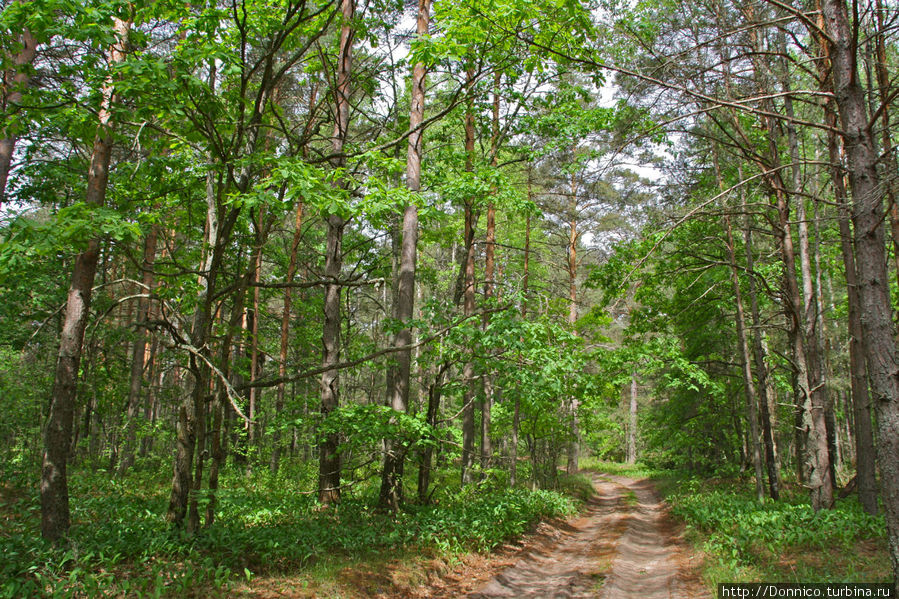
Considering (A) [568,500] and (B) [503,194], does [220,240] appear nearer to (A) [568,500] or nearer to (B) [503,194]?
(B) [503,194]

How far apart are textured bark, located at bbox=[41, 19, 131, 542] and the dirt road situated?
5.14 meters

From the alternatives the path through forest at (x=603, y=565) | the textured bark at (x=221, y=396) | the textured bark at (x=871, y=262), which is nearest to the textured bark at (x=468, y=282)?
the path through forest at (x=603, y=565)

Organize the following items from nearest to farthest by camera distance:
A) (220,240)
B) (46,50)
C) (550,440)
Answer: (220,240) < (46,50) < (550,440)

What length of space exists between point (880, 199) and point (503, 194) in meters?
5.85

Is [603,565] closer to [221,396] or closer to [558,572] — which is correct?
[558,572]

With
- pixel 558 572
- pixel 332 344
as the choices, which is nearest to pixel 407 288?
pixel 332 344

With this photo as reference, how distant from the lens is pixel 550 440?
52.9 ft

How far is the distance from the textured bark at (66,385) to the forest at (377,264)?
0.10ft

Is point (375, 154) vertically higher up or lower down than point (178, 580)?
higher up

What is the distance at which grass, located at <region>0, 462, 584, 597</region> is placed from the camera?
4.80 metres

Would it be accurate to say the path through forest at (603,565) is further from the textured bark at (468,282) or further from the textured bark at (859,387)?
the textured bark at (859,387)

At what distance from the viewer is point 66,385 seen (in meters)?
5.68

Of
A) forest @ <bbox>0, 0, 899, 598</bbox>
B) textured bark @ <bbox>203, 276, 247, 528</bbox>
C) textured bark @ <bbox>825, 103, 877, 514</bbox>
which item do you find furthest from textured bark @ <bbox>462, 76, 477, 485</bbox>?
textured bark @ <bbox>825, 103, 877, 514</bbox>

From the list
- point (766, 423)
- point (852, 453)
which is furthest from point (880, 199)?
point (852, 453)
